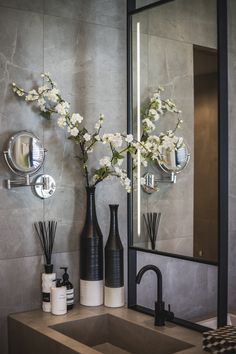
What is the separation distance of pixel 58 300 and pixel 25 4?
1.43 m

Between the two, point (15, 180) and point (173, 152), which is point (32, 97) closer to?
point (15, 180)

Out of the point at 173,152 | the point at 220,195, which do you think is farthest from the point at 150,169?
the point at 220,195

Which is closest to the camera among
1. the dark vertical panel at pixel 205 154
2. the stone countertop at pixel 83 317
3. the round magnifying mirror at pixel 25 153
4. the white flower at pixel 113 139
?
the stone countertop at pixel 83 317

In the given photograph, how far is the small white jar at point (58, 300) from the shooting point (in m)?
2.38

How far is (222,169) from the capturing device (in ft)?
6.82

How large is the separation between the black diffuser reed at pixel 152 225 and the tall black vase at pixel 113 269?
163 millimetres

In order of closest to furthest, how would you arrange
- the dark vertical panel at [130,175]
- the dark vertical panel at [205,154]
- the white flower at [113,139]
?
the dark vertical panel at [205,154], the white flower at [113,139], the dark vertical panel at [130,175]

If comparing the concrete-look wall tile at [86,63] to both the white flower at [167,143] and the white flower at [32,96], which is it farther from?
the white flower at [167,143]

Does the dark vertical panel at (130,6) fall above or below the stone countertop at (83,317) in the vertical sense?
above

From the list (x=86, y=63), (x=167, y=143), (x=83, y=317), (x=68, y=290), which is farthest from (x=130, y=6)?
(x=83, y=317)

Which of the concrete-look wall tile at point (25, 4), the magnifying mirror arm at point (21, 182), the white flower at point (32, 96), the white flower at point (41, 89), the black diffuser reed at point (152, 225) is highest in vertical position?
the concrete-look wall tile at point (25, 4)

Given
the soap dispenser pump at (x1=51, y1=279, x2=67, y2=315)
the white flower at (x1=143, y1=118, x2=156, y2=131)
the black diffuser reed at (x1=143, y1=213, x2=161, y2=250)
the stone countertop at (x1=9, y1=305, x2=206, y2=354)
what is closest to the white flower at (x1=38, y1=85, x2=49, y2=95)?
the white flower at (x1=143, y1=118, x2=156, y2=131)

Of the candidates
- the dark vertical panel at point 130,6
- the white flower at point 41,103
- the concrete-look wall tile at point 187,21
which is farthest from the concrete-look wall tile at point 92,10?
the white flower at point 41,103

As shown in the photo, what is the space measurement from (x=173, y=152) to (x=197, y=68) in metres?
0.41
